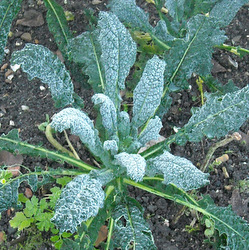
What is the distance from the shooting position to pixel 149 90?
5.39ft

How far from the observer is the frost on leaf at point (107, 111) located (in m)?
1.40

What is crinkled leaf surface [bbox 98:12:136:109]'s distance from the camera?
159cm

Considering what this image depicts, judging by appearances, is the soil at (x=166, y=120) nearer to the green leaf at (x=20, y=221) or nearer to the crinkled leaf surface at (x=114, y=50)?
the green leaf at (x=20, y=221)

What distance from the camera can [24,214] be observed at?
1.95 m

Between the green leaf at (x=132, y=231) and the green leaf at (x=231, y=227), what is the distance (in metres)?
0.30

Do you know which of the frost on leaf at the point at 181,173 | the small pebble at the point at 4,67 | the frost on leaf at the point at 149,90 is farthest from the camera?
the small pebble at the point at 4,67

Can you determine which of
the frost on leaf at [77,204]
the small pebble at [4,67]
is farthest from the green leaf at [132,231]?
the small pebble at [4,67]

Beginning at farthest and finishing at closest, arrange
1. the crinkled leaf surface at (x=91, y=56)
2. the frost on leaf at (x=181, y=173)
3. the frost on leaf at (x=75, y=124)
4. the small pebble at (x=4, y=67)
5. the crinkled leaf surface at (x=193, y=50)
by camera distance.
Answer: the small pebble at (x=4, y=67) → the crinkled leaf surface at (x=91, y=56) → the crinkled leaf surface at (x=193, y=50) → the frost on leaf at (x=181, y=173) → the frost on leaf at (x=75, y=124)

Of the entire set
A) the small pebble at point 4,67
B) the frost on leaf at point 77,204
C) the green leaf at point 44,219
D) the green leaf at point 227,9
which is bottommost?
the green leaf at point 44,219

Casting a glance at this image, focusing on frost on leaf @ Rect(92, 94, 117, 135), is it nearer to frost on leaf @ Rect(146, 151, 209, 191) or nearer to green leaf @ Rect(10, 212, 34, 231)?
frost on leaf @ Rect(146, 151, 209, 191)

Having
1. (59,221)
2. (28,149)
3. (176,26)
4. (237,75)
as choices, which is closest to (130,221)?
(59,221)

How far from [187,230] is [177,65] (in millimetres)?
835

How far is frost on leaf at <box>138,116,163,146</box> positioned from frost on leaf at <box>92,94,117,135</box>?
5.1 inches

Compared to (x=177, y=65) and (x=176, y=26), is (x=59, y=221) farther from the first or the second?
(x=176, y=26)
